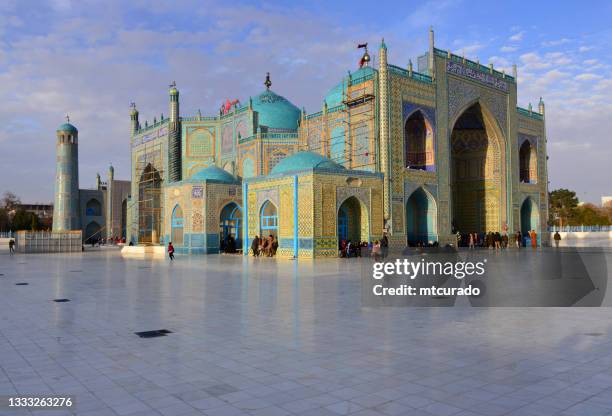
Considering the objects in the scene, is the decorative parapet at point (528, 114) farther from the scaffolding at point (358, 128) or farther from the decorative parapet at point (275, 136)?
the decorative parapet at point (275, 136)

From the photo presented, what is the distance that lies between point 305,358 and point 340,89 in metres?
25.7

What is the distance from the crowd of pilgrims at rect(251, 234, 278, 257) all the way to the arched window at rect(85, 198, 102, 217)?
36629mm

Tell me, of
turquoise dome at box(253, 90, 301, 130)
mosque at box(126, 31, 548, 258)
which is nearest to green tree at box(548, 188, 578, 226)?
mosque at box(126, 31, 548, 258)

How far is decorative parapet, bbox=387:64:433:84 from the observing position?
24.1 meters

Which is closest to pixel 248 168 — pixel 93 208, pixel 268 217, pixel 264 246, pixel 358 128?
pixel 268 217

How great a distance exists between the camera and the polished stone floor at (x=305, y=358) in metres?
3.56

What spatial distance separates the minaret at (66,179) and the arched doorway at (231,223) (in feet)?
61.9

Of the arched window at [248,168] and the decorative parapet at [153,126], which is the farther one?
the decorative parapet at [153,126]

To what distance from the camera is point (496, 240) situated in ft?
94.2

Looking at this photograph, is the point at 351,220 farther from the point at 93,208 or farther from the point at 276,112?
the point at 93,208

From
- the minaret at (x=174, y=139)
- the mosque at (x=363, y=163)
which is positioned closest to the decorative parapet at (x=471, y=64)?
the mosque at (x=363, y=163)

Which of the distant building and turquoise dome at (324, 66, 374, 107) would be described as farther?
the distant building

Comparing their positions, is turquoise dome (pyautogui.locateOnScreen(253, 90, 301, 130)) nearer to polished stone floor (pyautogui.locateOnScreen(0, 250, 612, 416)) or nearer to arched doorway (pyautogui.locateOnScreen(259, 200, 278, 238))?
arched doorway (pyautogui.locateOnScreen(259, 200, 278, 238))

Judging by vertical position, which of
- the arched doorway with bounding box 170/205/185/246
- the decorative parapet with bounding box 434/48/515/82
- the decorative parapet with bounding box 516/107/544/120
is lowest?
the arched doorway with bounding box 170/205/185/246
